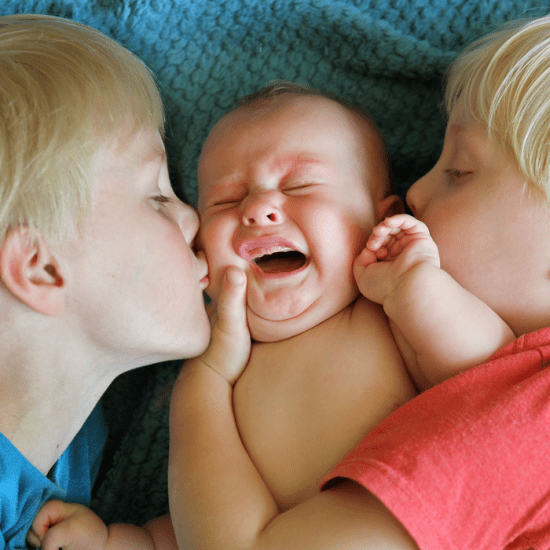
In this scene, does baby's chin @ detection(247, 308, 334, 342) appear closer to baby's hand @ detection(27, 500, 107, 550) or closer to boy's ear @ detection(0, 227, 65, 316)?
boy's ear @ detection(0, 227, 65, 316)

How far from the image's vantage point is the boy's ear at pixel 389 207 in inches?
45.4

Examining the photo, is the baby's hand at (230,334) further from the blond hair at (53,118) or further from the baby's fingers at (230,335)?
the blond hair at (53,118)

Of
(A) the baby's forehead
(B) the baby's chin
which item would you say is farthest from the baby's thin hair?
(B) the baby's chin

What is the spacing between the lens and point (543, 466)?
76cm

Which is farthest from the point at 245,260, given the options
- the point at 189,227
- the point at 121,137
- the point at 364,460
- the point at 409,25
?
the point at 409,25

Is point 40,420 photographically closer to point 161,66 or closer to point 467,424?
point 467,424

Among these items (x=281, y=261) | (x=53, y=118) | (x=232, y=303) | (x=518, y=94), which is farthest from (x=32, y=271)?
(x=518, y=94)

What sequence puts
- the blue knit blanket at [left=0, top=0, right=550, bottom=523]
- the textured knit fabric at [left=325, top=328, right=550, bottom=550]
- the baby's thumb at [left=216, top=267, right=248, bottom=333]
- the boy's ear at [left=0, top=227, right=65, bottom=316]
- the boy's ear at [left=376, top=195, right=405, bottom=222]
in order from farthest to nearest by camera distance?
1. the blue knit blanket at [left=0, top=0, right=550, bottom=523]
2. the boy's ear at [left=376, top=195, right=405, bottom=222]
3. the baby's thumb at [left=216, top=267, right=248, bottom=333]
4. the boy's ear at [left=0, top=227, right=65, bottom=316]
5. the textured knit fabric at [left=325, top=328, right=550, bottom=550]

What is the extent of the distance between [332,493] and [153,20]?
1.13m

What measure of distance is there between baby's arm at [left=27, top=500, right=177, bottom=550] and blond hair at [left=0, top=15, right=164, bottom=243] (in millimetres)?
560

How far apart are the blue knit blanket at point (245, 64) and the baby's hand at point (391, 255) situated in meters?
0.37

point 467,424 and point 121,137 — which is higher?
point 121,137

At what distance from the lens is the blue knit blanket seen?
1270mm

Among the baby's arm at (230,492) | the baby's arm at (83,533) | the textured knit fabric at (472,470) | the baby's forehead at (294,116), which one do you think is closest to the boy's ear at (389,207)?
the baby's forehead at (294,116)
